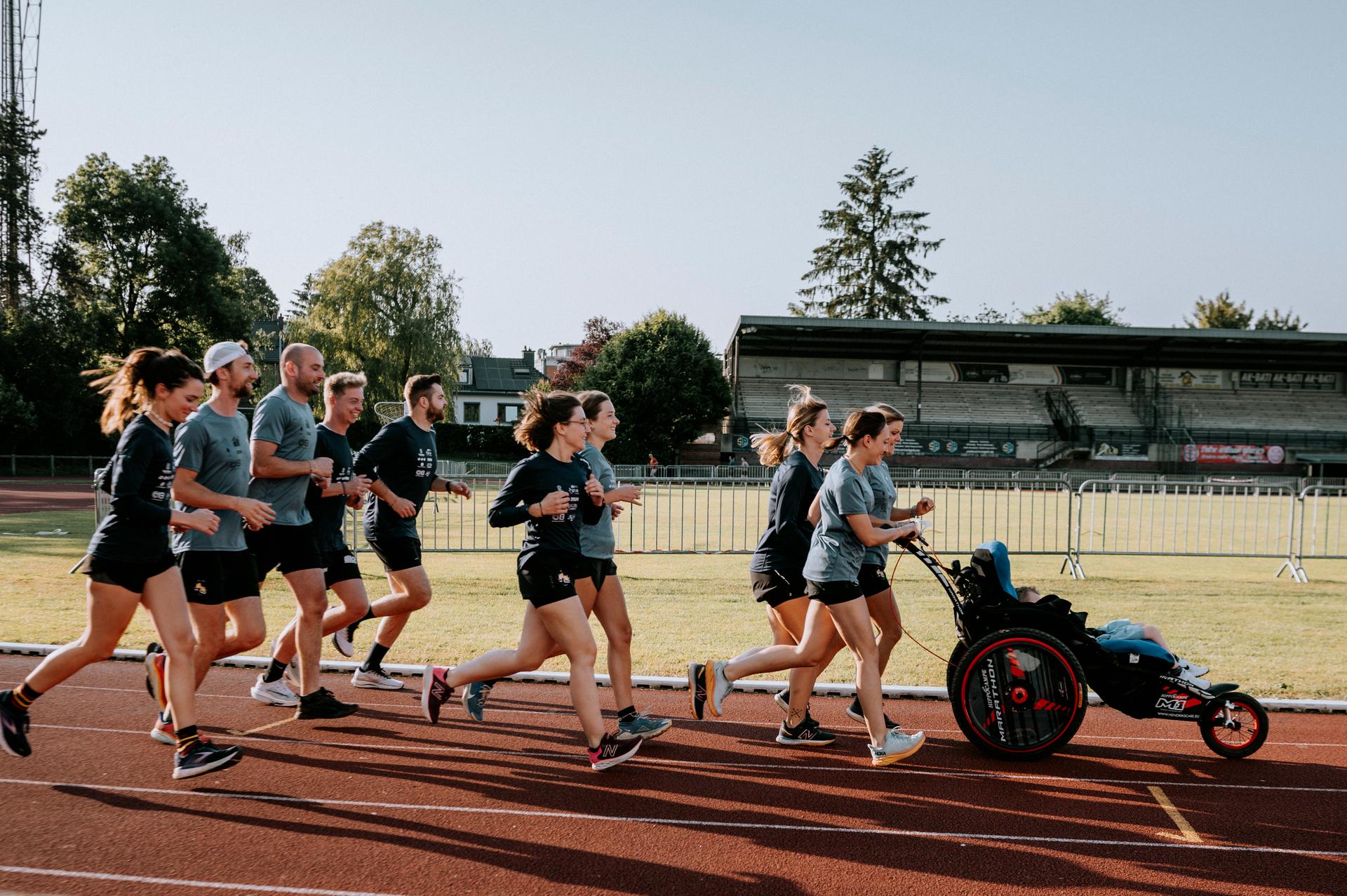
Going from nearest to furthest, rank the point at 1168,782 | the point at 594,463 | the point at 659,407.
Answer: the point at 1168,782, the point at 594,463, the point at 659,407

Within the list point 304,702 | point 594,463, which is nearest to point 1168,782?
point 594,463

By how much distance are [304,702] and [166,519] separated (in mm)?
1669

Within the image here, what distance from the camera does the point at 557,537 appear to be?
181 inches

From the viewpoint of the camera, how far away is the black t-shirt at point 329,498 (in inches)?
229

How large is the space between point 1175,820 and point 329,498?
15.9 feet

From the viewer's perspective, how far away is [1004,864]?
12.3ft

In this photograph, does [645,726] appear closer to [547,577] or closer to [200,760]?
[547,577]

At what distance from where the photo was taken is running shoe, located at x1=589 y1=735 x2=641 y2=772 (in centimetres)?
469

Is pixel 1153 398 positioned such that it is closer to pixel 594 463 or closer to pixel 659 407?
pixel 659 407

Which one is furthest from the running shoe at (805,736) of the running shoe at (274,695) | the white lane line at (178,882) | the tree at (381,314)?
the tree at (381,314)

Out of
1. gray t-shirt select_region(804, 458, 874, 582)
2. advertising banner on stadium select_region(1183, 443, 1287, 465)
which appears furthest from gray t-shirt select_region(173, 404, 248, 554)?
advertising banner on stadium select_region(1183, 443, 1287, 465)

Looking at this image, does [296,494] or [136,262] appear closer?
[296,494]

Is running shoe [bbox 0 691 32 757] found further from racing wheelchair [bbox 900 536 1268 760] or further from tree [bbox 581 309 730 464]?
tree [bbox 581 309 730 464]

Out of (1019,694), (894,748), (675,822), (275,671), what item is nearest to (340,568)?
(275,671)
